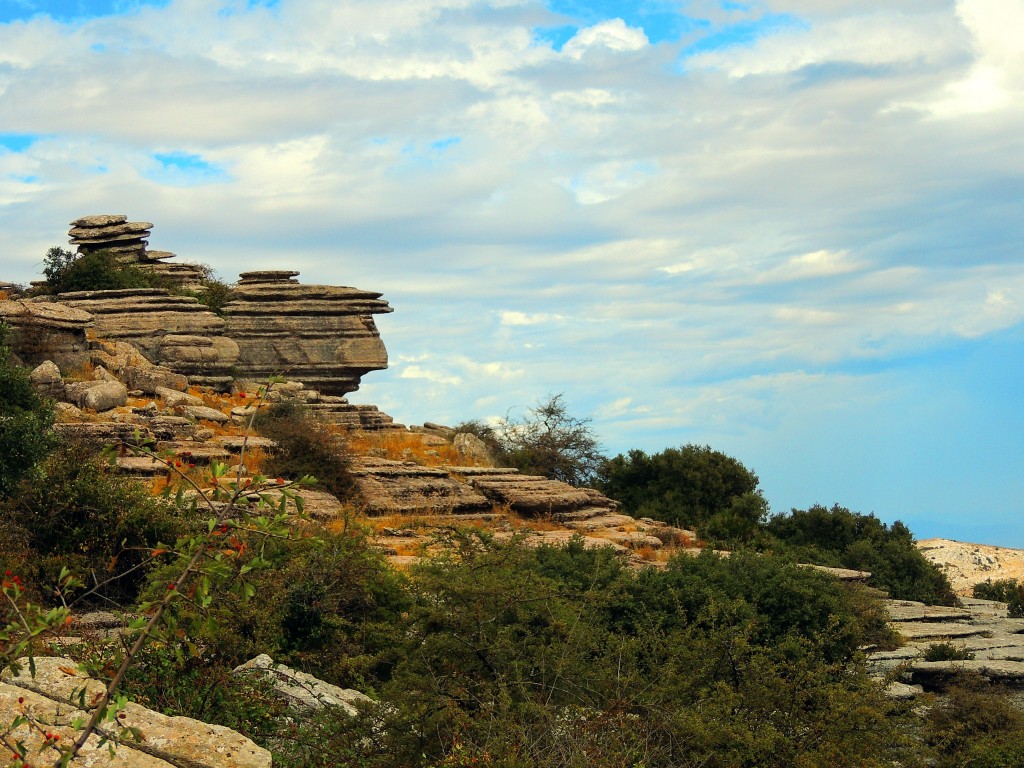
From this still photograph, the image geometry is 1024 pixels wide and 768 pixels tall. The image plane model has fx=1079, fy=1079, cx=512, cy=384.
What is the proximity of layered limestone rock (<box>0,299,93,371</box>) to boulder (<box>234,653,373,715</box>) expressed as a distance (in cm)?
2036

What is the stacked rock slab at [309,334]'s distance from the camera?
35.0m

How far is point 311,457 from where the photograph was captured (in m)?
24.2

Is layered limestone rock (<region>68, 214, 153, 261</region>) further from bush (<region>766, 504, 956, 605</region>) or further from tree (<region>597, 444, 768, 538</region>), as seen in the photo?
bush (<region>766, 504, 956, 605</region>)

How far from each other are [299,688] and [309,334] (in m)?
26.1

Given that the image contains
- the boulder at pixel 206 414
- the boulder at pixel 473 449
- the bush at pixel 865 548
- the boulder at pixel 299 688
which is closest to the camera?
the boulder at pixel 299 688

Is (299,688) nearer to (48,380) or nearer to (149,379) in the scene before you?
(48,380)

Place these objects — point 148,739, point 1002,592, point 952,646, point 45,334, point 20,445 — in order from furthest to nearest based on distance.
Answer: point 45,334 < point 1002,592 < point 20,445 < point 952,646 < point 148,739

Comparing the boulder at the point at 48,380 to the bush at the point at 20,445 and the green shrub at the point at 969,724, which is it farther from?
the green shrub at the point at 969,724

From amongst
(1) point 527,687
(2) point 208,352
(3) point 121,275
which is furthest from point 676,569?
(3) point 121,275

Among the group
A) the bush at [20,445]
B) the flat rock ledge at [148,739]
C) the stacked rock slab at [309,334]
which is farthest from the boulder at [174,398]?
the flat rock ledge at [148,739]

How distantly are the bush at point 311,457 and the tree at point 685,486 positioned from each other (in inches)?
358

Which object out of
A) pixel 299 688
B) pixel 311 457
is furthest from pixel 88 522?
pixel 311 457

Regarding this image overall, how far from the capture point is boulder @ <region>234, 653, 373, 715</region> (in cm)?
969

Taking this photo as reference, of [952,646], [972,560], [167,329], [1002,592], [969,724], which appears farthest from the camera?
[972,560]
